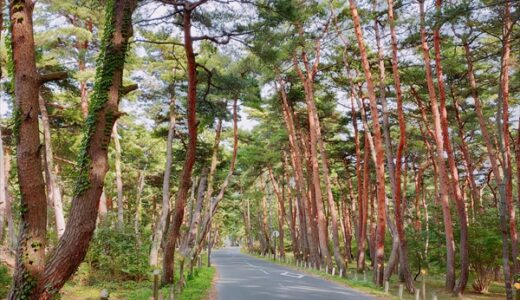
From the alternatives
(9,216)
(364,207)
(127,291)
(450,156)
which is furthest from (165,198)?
(450,156)

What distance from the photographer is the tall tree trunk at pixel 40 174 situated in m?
5.14

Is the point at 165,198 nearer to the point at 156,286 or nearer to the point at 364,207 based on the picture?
the point at 364,207

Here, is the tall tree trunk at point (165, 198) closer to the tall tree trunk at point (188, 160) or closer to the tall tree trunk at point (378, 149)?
the tall tree trunk at point (188, 160)

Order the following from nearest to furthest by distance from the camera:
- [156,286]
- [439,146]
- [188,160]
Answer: [156,286], [188,160], [439,146]

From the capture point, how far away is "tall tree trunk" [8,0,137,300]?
514 cm

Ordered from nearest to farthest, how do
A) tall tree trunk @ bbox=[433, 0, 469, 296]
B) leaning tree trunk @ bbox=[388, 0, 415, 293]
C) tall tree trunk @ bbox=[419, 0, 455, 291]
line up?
tall tree trunk @ bbox=[419, 0, 455, 291] → leaning tree trunk @ bbox=[388, 0, 415, 293] → tall tree trunk @ bbox=[433, 0, 469, 296]

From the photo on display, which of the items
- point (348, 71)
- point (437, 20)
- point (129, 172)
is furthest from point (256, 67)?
point (129, 172)

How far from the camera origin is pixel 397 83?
17.1 meters

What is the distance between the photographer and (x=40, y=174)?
17.6 ft

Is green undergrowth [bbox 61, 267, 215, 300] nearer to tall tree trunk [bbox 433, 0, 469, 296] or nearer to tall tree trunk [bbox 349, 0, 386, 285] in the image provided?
tall tree trunk [bbox 349, 0, 386, 285]

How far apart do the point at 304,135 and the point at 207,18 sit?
19980 mm

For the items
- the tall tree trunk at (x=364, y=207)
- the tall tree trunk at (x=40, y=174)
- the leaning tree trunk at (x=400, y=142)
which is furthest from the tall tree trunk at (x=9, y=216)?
the tall tree trunk at (x=364, y=207)

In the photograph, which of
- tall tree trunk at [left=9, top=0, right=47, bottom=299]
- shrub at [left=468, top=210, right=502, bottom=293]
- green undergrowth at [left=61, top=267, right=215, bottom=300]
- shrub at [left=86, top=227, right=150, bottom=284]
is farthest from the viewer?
shrub at [left=468, top=210, right=502, bottom=293]

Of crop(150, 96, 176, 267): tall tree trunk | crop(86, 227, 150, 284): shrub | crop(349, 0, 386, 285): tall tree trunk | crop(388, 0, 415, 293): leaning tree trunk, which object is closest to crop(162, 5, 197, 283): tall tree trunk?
crop(86, 227, 150, 284): shrub
